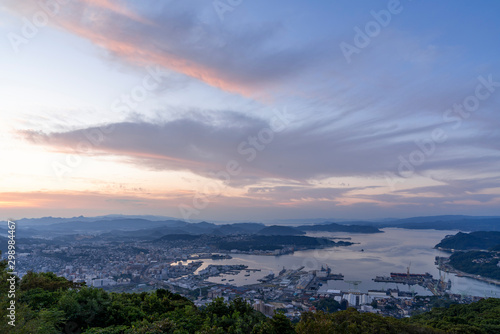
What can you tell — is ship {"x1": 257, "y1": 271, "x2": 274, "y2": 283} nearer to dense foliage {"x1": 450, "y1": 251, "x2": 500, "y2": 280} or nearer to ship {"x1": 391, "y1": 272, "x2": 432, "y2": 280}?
ship {"x1": 391, "y1": 272, "x2": 432, "y2": 280}

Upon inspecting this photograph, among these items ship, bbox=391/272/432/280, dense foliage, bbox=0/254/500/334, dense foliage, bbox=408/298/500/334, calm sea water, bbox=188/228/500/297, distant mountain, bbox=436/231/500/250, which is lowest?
calm sea water, bbox=188/228/500/297

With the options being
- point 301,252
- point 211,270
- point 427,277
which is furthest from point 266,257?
point 427,277

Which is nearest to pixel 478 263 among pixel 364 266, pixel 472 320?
pixel 364 266

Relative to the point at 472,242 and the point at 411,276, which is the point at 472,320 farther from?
the point at 472,242

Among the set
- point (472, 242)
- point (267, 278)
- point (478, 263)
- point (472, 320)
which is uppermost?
point (472, 320)

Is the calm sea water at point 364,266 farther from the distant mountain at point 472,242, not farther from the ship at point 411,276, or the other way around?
the distant mountain at point 472,242

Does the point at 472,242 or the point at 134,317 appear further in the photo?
the point at 472,242

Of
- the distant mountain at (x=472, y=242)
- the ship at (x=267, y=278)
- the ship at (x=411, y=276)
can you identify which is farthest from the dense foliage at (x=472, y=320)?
the distant mountain at (x=472, y=242)

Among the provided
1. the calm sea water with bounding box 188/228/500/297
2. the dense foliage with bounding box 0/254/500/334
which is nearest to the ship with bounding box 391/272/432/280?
the calm sea water with bounding box 188/228/500/297

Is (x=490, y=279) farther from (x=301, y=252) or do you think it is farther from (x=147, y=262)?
(x=147, y=262)
